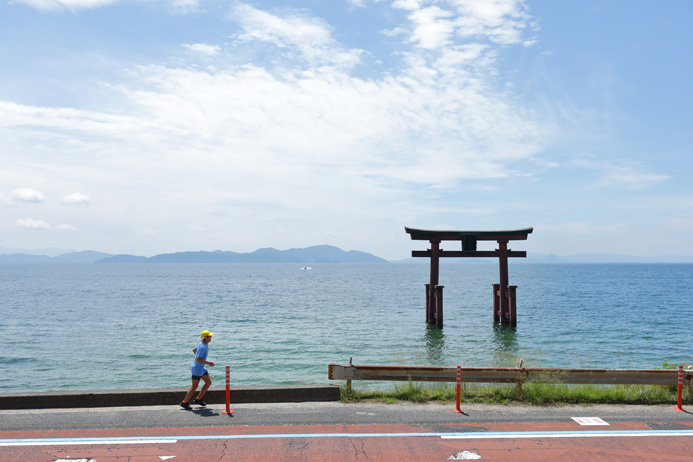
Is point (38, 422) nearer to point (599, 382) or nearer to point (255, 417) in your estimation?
point (255, 417)

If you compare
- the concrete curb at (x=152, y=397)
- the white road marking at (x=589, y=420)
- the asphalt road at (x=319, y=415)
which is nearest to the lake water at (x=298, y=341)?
the concrete curb at (x=152, y=397)

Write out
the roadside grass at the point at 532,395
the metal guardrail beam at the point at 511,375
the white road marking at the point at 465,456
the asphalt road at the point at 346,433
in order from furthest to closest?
the metal guardrail beam at the point at 511,375 → the roadside grass at the point at 532,395 → the asphalt road at the point at 346,433 → the white road marking at the point at 465,456

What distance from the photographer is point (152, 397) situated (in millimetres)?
10547

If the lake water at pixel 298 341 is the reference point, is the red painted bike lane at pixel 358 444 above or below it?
above

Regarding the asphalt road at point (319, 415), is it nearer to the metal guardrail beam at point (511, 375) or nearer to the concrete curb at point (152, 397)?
the concrete curb at point (152, 397)

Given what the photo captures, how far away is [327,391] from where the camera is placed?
10.9 metres

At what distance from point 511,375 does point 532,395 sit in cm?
57

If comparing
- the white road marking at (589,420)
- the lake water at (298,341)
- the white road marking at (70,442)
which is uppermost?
the white road marking at (589,420)

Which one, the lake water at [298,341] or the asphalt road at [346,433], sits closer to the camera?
the asphalt road at [346,433]

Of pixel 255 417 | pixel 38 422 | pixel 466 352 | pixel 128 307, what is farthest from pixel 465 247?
pixel 128 307

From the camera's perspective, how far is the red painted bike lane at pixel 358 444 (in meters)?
7.86

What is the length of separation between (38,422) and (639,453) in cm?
1032

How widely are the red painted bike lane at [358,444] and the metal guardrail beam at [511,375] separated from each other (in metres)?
1.67

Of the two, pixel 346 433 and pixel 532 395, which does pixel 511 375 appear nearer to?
pixel 532 395
